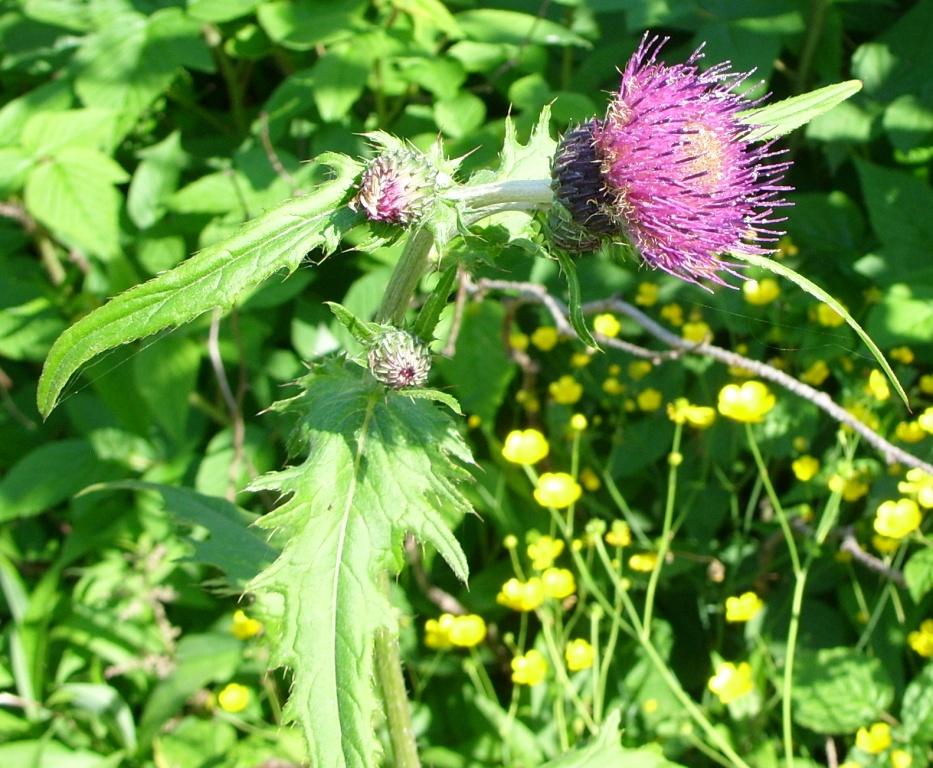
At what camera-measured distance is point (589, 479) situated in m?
2.82

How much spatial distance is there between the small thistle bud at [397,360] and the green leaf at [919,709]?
154 cm

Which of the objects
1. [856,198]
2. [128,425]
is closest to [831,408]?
[856,198]

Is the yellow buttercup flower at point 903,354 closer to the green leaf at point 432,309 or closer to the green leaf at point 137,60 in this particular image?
the green leaf at point 432,309

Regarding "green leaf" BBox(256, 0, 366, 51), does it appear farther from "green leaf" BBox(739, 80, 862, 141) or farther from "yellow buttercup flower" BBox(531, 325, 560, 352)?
"green leaf" BBox(739, 80, 862, 141)

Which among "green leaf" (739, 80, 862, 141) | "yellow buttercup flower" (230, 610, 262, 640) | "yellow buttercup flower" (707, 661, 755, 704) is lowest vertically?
"yellow buttercup flower" (707, 661, 755, 704)

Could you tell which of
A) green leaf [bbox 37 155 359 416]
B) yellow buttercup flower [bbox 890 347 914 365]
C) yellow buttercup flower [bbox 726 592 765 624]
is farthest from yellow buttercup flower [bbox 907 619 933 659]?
green leaf [bbox 37 155 359 416]

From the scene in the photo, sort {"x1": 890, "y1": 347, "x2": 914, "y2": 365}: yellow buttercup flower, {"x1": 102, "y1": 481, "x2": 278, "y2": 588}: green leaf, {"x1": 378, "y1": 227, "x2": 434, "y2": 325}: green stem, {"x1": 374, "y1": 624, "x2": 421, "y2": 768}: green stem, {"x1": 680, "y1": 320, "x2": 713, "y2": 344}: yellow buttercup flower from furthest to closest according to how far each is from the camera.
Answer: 1. {"x1": 680, "y1": 320, "x2": 713, "y2": 344}: yellow buttercup flower
2. {"x1": 890, "y1": 347, "x2": 914, "y2": 365}: yellow buttercup flower
3. {"x1": 102, "y1": 481, "x2": 278, "y2": 588}: green leaf
4. {"x1": 374, "y1": 624, "x2": 421, "y2": 768}: green stem
5. {"x1": 378, "y1": 227, "x2": 434, "y2": 325}: green stem

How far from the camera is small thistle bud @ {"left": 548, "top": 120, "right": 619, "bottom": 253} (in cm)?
145

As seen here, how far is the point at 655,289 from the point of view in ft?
9.46

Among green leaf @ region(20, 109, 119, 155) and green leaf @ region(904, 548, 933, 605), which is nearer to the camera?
green leaf @ region(904, 548, 933, 605)

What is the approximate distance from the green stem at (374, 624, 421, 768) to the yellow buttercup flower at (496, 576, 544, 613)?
0.61 metres

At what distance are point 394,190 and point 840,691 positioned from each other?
1.68m

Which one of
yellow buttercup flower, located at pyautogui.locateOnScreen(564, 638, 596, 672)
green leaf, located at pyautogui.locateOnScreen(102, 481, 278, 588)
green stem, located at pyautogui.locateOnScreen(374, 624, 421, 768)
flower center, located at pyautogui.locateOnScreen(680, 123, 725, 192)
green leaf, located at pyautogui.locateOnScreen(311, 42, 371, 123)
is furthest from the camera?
green leaf, located at pyautogui.locateOnScreen(311, 42, 371, 123)

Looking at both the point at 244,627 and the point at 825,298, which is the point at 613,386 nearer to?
the point at 244,627
